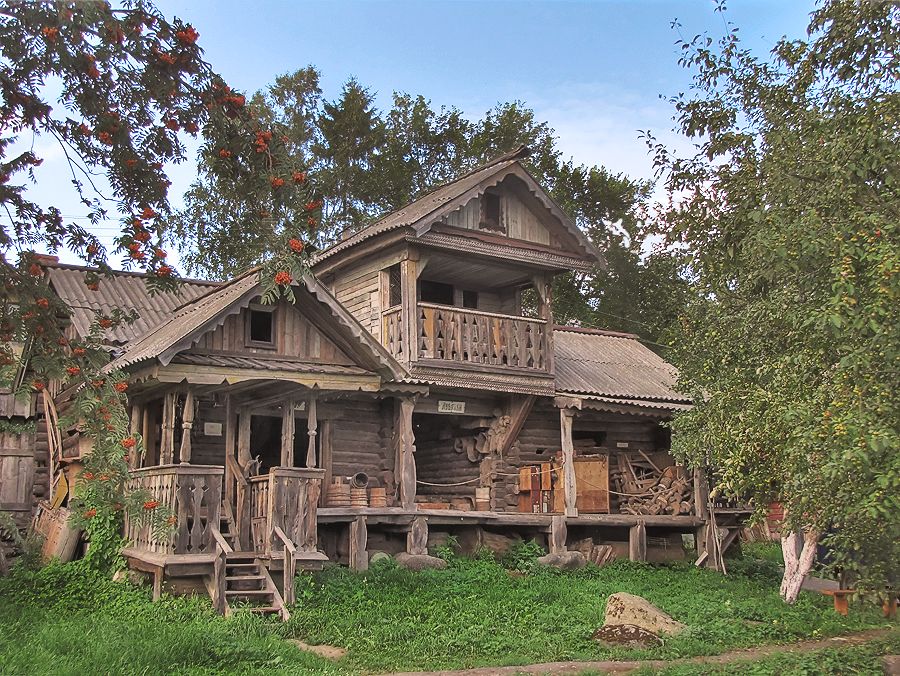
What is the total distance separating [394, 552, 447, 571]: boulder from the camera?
57.5ft

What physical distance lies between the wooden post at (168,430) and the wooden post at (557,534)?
7.92 meters

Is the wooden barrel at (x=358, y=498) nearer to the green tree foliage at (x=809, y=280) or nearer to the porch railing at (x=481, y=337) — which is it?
the porch railing at (x=481, y=337)

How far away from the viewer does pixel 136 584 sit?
1494 cm

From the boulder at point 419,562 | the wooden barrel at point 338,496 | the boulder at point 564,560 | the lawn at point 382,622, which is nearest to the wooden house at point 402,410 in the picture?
the wooden barrel at point 338,496

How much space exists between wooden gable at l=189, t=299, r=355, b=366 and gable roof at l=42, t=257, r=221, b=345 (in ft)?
7.79

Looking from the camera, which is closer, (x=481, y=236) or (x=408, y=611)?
(x=408, y=611)

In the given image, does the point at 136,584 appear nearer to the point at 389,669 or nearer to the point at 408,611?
the point at 408,611

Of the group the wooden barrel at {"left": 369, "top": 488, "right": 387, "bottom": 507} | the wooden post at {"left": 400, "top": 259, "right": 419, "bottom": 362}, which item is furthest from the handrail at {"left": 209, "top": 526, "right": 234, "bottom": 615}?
the wooden post at {"left": 400, "top": 259, "right": 419, "bottom": 362}

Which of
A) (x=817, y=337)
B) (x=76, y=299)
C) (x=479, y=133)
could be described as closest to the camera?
(x=817, y=337)

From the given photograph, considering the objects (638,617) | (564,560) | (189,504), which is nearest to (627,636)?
(638,617)

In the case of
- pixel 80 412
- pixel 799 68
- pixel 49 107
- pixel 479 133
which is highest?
pixel 479 133

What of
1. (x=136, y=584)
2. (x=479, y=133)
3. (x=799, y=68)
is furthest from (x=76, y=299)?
(x=479, y=133)

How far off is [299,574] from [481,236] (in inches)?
313

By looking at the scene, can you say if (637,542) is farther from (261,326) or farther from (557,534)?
(261,326)
